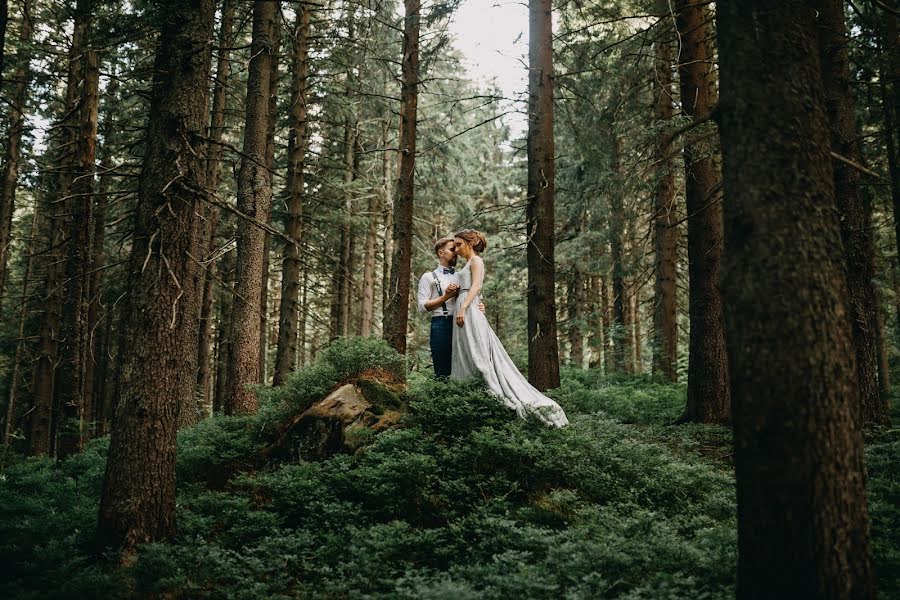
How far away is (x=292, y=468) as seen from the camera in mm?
6648

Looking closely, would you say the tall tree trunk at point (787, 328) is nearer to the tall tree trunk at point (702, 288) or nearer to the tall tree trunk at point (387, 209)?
the tall tree trunk at point (702, 288)

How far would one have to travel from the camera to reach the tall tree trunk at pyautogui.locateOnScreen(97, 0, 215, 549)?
5.01 metres

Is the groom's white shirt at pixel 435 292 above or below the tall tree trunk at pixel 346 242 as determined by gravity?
below

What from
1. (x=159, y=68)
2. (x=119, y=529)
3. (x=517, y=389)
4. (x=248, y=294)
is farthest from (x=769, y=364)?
(x=248, y=294)

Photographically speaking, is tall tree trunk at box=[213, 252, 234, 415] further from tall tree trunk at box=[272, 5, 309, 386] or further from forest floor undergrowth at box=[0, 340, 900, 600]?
forest floor undergrowth at box=[0, 340, 900, 600]

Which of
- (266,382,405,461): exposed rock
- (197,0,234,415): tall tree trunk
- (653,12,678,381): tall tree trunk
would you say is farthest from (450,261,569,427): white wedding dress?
(653,12,678,381): tall tree trunk

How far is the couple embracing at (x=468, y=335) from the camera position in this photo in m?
7.51

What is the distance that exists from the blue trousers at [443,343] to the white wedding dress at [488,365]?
0.21 metres

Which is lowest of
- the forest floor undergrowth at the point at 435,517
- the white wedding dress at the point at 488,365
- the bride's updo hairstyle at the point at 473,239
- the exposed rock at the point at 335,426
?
the forest floor undergrowth at the point at 435,517

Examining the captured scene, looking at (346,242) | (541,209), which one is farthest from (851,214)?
(346,242)

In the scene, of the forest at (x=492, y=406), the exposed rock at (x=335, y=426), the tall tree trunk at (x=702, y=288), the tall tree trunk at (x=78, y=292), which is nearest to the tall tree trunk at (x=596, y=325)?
the forest at (x=492, y=406)

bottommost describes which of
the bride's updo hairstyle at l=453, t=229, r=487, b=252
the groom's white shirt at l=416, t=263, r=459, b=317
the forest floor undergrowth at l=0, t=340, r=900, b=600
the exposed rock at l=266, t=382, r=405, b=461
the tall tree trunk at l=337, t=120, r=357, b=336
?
the forest floor undergrowth at l=0, t=340, r=900, b=600

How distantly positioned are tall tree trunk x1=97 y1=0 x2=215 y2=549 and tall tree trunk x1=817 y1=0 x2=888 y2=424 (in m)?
8.30

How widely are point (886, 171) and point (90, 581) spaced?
62.9 ft
